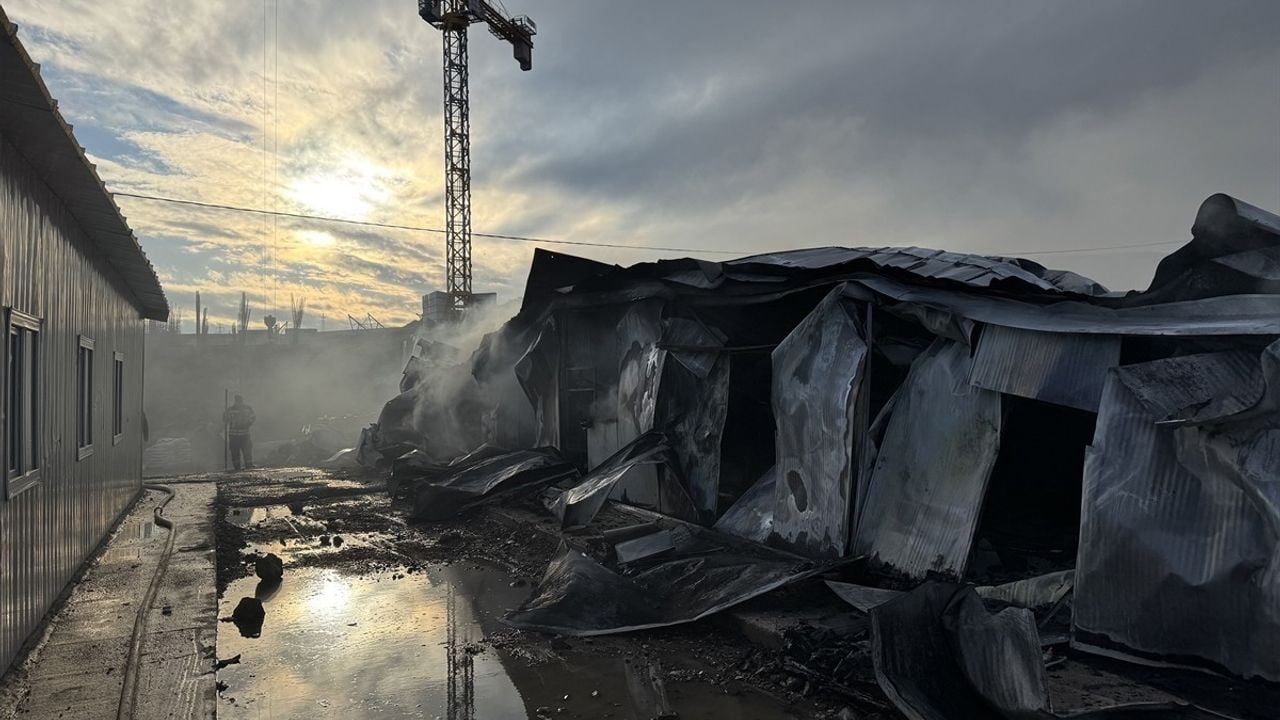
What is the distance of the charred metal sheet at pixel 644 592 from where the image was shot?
17.5ft

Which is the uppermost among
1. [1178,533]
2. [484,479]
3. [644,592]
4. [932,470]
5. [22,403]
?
[22,403]

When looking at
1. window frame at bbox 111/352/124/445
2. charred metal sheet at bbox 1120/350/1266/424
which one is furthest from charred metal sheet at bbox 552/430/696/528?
window frame at bbox 111/352/124/445

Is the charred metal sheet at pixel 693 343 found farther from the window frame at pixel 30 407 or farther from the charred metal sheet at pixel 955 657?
the window frame at pixel 30 407

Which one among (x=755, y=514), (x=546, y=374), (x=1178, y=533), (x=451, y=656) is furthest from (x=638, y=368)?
(x=1178, y=533)

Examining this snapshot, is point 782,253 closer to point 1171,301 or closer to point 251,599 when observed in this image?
point 1171,301

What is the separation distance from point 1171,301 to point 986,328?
131 centimetres

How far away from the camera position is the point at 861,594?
5203 mm

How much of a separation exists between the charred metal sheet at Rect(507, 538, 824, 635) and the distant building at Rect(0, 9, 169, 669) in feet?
11.1

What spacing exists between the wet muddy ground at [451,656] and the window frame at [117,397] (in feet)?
10.6

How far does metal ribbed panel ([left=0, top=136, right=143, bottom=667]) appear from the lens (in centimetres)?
474

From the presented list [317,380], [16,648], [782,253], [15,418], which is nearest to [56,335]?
[15,418]

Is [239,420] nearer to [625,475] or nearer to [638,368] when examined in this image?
[638,368]

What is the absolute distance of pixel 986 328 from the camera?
5430 millimetres

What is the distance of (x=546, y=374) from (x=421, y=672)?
6731mm
